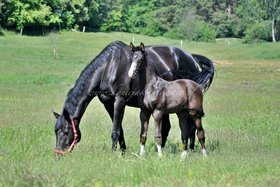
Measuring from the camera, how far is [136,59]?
11539 mm

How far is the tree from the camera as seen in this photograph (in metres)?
94.4

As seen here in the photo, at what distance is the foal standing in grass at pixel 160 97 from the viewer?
11586 mm

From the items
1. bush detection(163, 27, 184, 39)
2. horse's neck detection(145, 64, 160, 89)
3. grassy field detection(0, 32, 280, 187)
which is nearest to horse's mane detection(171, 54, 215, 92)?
grassy field detection(0, 32, 280, 187)

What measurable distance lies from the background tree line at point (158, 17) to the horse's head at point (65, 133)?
66371mm

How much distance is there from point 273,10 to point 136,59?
88.3 meters

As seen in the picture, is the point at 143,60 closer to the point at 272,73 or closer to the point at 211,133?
the point at 211,133

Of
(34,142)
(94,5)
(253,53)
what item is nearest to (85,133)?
(34,142)

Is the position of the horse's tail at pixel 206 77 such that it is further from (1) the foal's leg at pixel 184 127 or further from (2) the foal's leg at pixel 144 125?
(2) the foal's leg at pixel 144 125

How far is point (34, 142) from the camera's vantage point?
13438 mm

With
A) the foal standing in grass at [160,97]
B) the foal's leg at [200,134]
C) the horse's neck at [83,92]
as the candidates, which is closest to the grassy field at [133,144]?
the foal's leg at [200,134]

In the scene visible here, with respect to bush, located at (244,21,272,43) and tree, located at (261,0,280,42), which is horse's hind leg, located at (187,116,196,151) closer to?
tree, located at (261,0,280,42)

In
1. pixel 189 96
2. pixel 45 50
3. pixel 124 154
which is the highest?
pixel 189 96

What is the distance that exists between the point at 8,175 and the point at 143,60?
4.59 meters

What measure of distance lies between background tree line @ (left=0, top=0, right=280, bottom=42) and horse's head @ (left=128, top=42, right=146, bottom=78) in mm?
66639
